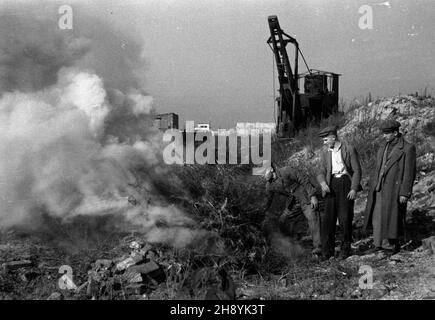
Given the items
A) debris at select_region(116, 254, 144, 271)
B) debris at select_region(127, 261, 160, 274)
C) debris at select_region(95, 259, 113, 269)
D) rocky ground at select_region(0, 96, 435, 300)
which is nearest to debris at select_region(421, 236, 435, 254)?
rocky ground at select_region(0, 96, 435, 300)

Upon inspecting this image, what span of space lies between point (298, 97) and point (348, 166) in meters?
13.7

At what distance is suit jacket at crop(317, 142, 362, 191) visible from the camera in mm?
5688

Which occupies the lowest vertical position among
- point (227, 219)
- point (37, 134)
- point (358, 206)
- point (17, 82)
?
point (358, 206)

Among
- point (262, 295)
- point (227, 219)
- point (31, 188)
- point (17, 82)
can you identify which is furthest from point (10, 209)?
point (262, 295)

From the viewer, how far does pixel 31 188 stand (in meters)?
6.25

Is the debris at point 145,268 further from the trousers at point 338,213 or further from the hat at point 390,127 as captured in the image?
the hat at point 390,127

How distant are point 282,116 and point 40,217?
14.7 meters

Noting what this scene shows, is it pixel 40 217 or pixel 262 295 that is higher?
pixel 40 217

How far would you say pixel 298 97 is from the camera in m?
19.2

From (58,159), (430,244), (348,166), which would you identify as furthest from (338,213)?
(58,159)

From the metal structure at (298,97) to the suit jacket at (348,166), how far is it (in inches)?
519

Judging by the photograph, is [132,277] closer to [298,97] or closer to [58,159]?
[58,159]

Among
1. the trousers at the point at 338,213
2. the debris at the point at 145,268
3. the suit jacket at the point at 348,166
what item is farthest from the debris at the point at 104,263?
the suit jacket at the point at 348,166
